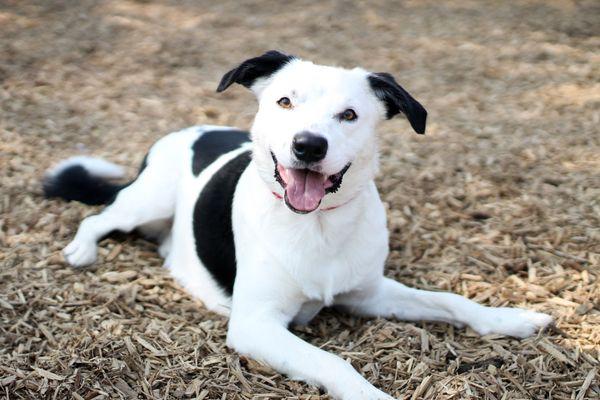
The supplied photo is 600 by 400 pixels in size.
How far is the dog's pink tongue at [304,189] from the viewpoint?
10.8 ft

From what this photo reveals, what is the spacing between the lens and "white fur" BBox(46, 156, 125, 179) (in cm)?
502

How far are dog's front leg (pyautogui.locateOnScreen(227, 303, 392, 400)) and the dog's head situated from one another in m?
0.65

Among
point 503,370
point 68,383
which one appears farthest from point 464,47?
point 68,383

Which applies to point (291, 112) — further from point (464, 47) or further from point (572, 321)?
point (464, 47)

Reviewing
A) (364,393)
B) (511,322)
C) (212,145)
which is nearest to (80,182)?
(212,145)

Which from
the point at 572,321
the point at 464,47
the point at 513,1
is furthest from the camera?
the point at 513,1

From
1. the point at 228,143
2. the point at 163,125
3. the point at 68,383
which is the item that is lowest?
the point at 163,125

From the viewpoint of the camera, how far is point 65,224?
15.9ft

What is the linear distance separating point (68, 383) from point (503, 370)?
2.05 meters

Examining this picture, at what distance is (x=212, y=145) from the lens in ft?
15.5

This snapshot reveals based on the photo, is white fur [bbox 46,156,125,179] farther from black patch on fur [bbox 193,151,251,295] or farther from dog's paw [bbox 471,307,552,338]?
dog's paw [bbox 471,307,552,338]

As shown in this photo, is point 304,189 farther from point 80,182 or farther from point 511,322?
point 80,182

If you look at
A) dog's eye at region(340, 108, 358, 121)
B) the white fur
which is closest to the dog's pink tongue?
dog's eye at region(340, 108, 358, 121)

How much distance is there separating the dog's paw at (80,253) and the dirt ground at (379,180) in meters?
0.07
